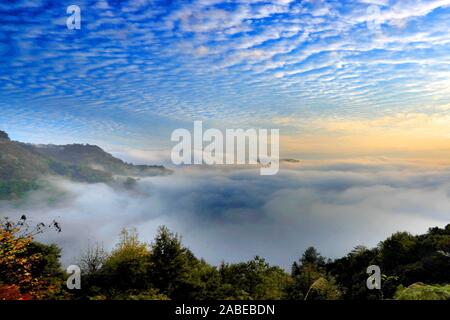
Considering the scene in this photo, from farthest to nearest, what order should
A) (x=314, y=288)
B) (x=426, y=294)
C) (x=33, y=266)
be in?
(x=314, y=288), (x=33, y=266), (x=426, y=294)

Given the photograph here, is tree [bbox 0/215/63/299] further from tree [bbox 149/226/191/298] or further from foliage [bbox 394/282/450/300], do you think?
foliage [bbox 394/282/450/300]

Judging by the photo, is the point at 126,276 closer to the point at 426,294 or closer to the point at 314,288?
the point at 314,288

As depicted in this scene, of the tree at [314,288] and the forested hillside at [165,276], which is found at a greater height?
the forested hillside at [165,276]

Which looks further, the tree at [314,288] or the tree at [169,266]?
the tree at [314,288]

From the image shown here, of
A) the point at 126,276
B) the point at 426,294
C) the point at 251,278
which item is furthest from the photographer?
the point at 251,278

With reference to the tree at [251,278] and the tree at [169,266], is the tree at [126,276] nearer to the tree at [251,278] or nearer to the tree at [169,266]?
the tree at [169,266]

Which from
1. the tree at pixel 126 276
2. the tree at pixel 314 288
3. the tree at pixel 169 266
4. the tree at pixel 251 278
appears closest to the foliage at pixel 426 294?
the tree at pixel 251 278

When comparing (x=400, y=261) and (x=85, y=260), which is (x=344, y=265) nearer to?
(x=400, y=261)

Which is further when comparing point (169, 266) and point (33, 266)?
point (33, 266)

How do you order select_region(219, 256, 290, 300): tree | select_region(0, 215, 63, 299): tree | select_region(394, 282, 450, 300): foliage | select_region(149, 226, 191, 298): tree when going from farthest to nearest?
select_region(219, 256, 290, 300): tree
select_region(149, 226, 191, 298): tree
select_region(0, 215, 63, 299): tree
select_region(394, 282, 450, 300): foliage

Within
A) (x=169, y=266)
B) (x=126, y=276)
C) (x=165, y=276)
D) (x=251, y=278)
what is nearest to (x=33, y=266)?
(x=126, y=276)

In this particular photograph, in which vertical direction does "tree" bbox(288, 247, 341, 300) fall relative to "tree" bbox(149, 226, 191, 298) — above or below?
below

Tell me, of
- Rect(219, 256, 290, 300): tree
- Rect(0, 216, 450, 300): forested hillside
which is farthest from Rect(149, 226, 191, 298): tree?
Rect(219, 256, 290, 300): tree
